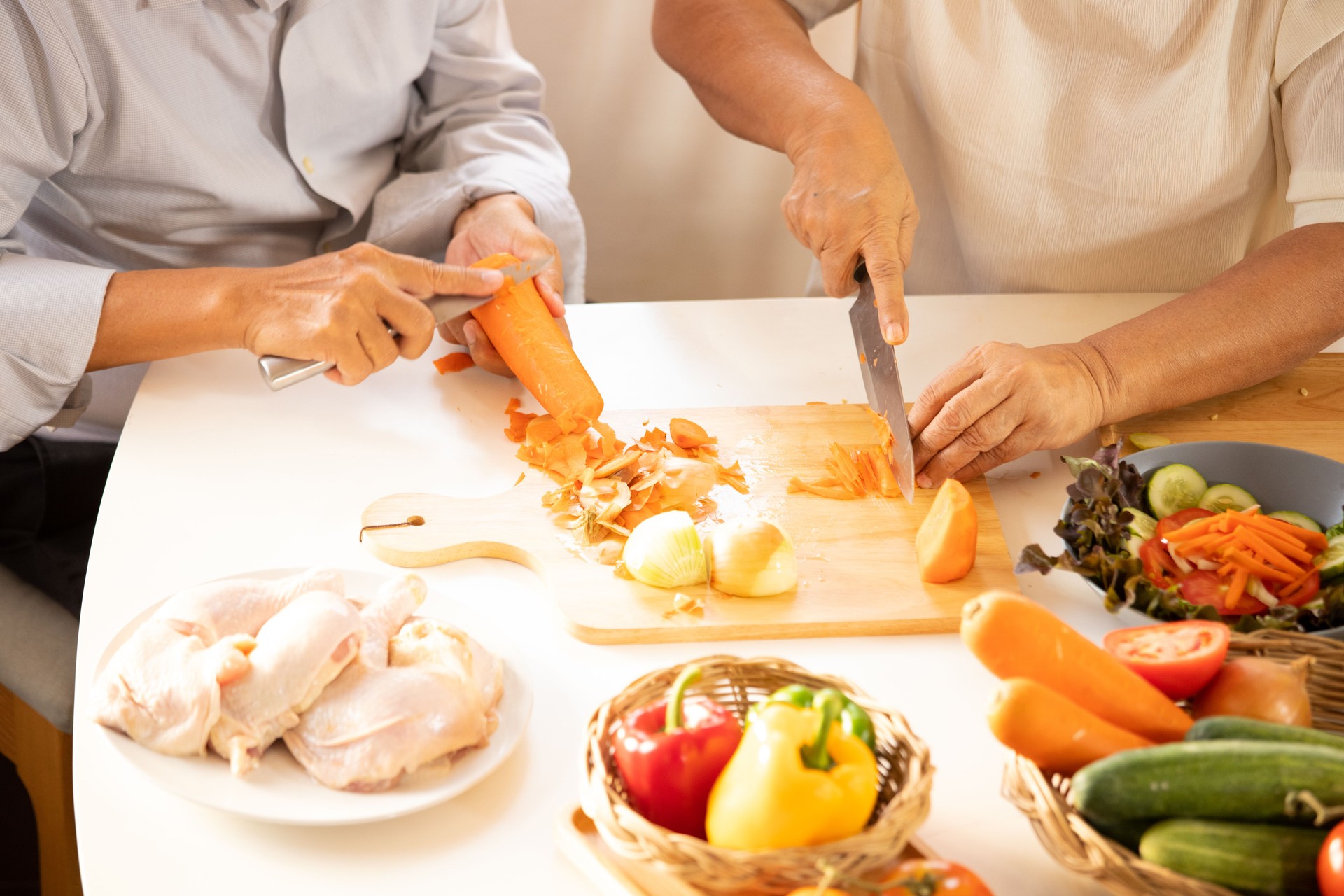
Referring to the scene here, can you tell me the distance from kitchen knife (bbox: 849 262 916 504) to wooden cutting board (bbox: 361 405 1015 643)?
0.05 metres

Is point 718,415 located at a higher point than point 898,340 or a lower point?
lower

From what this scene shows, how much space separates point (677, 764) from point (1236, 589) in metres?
0.80

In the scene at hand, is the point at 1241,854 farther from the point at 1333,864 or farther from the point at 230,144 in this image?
the point at 230,144

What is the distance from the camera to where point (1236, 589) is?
129 cm

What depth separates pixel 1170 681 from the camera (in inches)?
39.1

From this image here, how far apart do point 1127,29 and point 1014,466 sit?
87 centimetres

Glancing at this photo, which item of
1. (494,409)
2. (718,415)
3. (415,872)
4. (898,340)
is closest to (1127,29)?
(898,340)

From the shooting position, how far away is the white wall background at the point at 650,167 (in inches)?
131

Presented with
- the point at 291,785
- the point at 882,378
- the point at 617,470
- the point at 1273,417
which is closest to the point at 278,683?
the point at 291,785

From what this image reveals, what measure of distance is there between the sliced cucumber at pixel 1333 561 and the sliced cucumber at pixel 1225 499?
0.11 metres

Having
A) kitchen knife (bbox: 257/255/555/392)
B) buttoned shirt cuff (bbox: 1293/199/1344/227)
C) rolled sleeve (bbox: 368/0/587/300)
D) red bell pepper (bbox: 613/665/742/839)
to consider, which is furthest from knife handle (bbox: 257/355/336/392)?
buttoned shirt cuff (bbox: 1293/199/1344/227)

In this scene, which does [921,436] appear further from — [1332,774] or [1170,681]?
[1332,774]

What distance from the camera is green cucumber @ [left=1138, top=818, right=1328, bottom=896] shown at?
81 centimetres

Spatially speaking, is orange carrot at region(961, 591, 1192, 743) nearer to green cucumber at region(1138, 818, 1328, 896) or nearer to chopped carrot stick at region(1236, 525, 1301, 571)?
green cucumber at region(1138, 818, 1328, 896)
